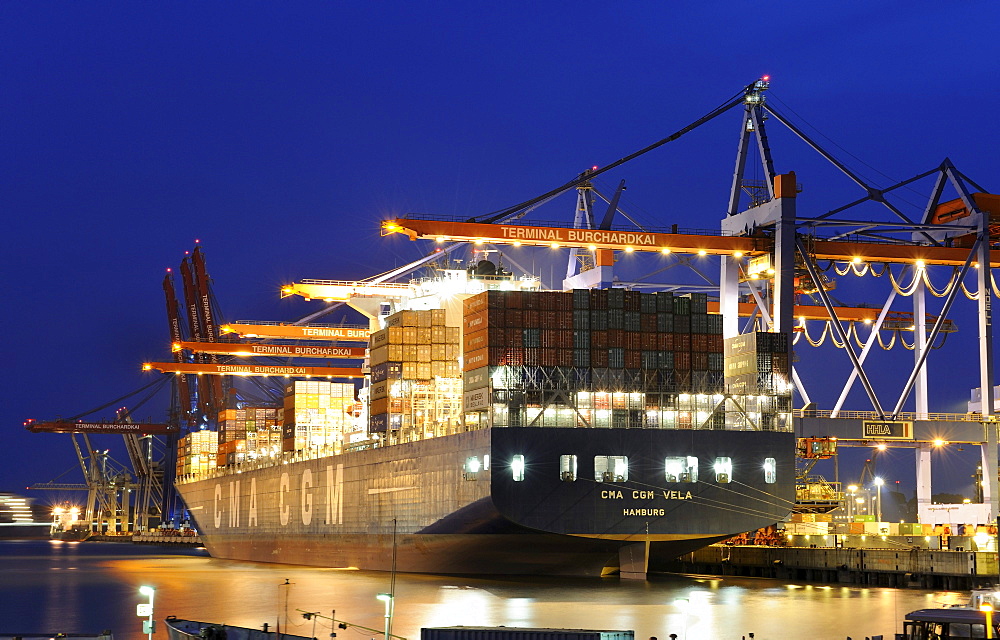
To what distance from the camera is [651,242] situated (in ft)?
158

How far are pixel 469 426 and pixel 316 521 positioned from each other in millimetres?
16327

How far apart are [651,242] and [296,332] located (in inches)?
1185

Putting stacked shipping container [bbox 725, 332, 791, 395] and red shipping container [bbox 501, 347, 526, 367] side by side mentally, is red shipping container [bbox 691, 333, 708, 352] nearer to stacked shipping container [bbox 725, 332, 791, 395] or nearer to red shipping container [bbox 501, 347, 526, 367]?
stacked shipping container [bbox 725, 332, 791, 395]

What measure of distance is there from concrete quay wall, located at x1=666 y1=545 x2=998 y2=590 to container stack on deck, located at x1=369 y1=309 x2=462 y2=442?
14.3 m

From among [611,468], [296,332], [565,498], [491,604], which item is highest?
[296,332]

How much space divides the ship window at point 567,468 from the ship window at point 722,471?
4.59 metres

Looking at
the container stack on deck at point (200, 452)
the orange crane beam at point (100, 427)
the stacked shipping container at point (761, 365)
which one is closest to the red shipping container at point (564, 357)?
the stacked shipping container at point (761, 365)

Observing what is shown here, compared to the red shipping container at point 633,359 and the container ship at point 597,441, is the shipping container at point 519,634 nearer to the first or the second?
the container ship at point 597,441

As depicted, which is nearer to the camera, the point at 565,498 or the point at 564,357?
the point at 565,498

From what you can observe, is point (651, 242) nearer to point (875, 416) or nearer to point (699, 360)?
point (699, 360)

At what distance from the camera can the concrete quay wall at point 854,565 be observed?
40.5m

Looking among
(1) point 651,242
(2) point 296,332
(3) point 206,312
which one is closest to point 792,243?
(1) point 651,242

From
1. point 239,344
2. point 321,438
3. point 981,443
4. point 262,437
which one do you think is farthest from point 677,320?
point 239,344

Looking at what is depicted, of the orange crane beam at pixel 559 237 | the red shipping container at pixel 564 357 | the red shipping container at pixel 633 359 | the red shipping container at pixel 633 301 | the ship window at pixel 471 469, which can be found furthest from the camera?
the orange crane beam at pixel 559 237
